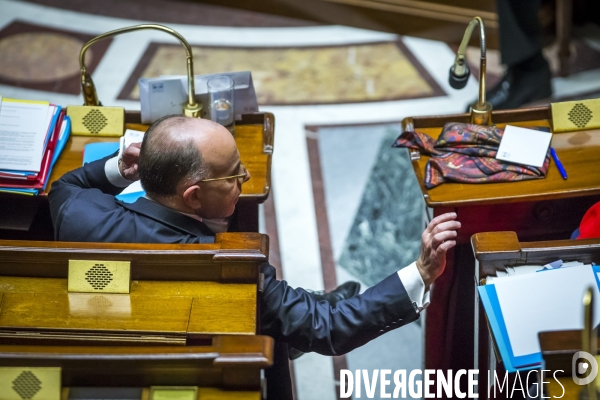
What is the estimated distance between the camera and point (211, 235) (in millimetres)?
2178

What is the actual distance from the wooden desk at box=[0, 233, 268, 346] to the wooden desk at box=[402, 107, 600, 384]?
74 centimetres

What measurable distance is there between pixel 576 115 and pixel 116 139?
63.2 inches

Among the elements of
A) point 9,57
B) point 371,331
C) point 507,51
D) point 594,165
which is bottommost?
point 371,331

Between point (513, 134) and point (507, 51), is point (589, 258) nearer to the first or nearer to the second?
point (513, 134)

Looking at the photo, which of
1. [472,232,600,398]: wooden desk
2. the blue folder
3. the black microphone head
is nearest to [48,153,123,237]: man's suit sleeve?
the blue folder

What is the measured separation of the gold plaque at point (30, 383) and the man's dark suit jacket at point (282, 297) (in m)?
0.51

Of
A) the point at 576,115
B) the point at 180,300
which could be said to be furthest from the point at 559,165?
the point at 180,300

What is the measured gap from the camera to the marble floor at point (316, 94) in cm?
352

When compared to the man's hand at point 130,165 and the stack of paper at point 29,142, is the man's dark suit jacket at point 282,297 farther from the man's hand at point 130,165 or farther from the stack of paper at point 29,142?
the stack of paper at point 29,142

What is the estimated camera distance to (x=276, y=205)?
12.7ft

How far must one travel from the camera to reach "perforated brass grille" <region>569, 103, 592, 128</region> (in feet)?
8.66

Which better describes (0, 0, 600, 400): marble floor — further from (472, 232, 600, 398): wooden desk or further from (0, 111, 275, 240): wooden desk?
(472, 232, 600, 398): wooden desk

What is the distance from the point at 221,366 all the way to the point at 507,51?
10.1 feet

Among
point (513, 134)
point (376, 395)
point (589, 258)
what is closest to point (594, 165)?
point (513, 134)
